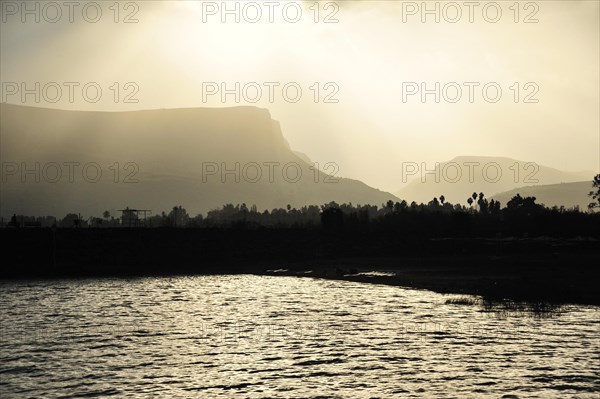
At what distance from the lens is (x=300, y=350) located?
5100 cm

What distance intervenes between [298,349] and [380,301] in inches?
1243

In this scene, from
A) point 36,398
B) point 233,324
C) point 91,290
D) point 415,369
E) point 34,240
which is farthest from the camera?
point 34,240

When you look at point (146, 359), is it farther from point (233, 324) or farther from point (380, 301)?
point (380, 301)

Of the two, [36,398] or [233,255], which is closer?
[36,398]

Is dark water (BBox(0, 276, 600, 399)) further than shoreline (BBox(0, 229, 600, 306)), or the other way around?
shoreline (BBox(0, 229, 600, 306))

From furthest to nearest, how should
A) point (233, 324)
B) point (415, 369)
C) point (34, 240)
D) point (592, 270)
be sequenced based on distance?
point (34, 240) < point (592, 270) < point (233, 324) < point (415, 369)

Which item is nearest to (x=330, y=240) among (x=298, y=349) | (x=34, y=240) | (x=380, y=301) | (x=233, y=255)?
(x=233, y=255)

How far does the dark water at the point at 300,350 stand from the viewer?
1529 inches

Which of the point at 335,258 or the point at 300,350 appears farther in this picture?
the point at 335,258

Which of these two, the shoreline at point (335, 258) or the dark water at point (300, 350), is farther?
the shoreline at point (335, 258)

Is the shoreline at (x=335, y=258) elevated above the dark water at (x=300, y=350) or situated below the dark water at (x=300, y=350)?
above

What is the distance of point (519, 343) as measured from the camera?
5025cm

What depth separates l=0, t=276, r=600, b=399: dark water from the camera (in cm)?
3884

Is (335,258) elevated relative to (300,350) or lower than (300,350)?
elevated
